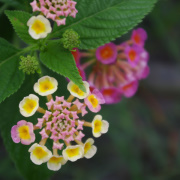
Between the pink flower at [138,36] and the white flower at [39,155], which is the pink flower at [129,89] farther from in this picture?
the white flower at [39,155]

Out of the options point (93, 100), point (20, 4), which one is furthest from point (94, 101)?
point (20, 4)

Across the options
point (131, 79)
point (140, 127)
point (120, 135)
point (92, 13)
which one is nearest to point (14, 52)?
point (92, 13)

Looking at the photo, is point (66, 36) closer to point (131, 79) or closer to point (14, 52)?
point (14, 52)

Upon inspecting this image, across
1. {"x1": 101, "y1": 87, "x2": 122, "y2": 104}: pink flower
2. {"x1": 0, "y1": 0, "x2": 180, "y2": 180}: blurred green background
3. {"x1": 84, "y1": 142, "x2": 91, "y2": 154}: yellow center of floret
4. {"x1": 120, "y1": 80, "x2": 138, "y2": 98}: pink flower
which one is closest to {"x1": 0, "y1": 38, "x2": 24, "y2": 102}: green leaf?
{"x1": 84, "y1": 142, "x2": 91, "y2": 154}: yellow center of floret

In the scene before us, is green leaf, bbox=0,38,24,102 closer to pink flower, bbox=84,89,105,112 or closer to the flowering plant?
the flowering plant

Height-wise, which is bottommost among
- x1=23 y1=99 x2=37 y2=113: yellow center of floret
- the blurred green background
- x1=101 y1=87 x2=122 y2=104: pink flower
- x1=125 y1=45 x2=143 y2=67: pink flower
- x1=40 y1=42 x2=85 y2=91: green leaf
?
the blurred green background

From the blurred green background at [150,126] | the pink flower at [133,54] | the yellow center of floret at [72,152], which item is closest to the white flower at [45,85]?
the yellow center of floret at [72,152]

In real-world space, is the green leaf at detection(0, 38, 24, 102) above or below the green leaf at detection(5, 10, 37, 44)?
below
